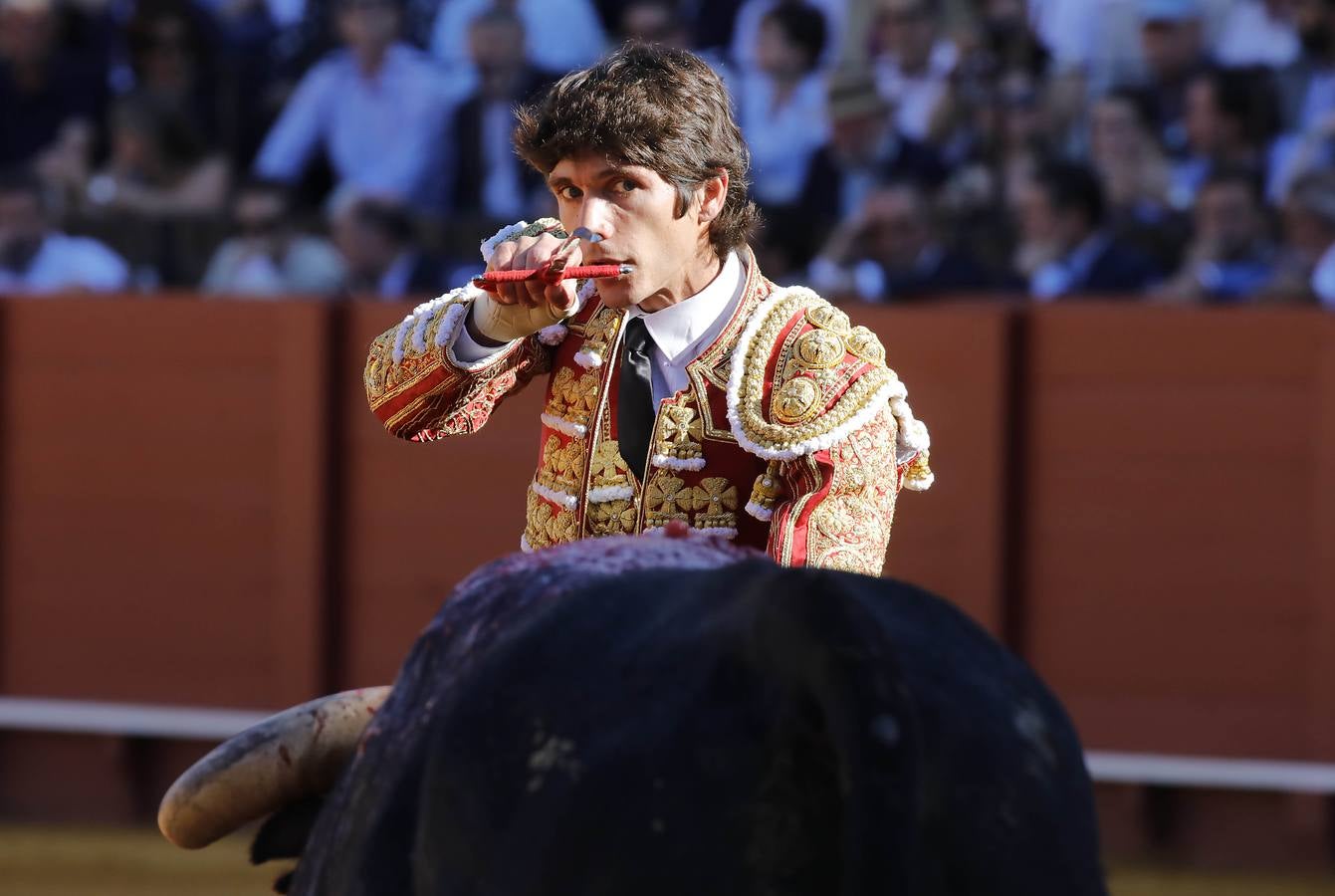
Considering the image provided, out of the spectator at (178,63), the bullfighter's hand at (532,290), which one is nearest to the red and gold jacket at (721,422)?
the bullfighter's hand at (532,290)

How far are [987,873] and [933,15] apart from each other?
4.68 meters

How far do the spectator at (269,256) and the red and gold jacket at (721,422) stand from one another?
3.61 meters

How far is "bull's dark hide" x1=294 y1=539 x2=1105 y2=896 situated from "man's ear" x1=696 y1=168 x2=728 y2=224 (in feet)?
2.62

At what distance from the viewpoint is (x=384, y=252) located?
560 centimetres

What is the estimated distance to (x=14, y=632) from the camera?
563 cm

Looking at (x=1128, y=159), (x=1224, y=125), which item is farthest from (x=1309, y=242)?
(x=1128, y=159)

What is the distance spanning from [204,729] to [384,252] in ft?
4.71

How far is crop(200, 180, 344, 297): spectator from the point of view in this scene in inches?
225

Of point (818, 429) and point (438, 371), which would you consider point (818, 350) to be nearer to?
point (818, 429)

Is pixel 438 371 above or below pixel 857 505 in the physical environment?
above

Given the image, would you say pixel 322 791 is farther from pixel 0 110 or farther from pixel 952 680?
pixel 0 110

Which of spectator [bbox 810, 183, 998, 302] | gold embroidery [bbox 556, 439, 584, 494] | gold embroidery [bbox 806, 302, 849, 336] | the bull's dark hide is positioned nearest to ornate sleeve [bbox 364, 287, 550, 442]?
gold embroidery [bbox 556, 439, 584, 494]

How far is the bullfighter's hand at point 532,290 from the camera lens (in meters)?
1.89

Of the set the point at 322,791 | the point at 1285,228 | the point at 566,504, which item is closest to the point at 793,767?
the point at 322,791
